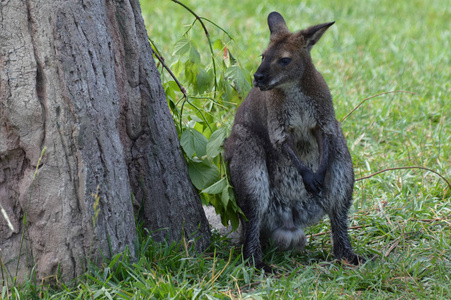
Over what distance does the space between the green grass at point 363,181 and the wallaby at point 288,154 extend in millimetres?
189

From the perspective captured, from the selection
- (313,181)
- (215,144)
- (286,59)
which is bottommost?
(313,181)

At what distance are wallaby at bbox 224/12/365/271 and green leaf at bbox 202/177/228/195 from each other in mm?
124

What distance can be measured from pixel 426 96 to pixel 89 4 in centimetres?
504

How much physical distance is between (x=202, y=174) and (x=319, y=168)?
2.71 ft

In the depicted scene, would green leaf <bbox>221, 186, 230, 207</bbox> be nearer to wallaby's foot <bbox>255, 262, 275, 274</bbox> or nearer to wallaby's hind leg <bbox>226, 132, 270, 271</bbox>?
wallaby's hind leg <bbox>226, 132, 270, 271</bbox>

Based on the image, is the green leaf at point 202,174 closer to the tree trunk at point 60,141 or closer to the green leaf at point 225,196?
the green leaf at point 225,196

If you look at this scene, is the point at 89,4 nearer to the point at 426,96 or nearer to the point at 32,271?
the point at 32,271

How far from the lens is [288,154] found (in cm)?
416

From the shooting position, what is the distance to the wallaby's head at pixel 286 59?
3.97 meters

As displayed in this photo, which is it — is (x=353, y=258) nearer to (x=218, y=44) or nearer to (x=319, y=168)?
(x=319, y=168)

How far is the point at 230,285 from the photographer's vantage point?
3.61 m

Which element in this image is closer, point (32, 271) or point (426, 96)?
point (32, 271)

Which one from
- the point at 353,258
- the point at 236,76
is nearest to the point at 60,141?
the point at 236,76

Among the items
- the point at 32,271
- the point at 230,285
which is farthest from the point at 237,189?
the point at 32,271
